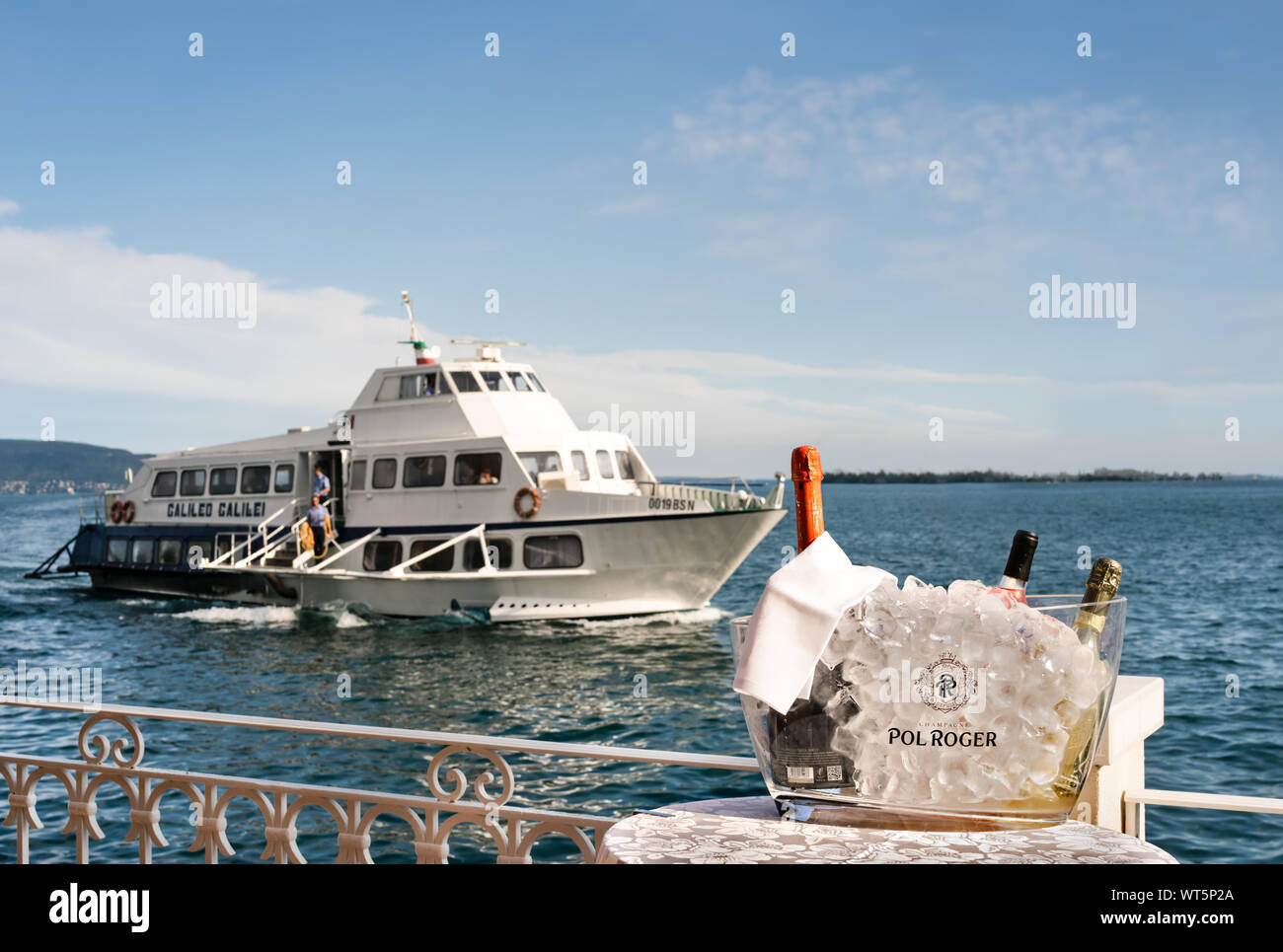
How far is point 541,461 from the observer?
2220 centimetres

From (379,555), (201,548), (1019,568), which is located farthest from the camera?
(201,548)

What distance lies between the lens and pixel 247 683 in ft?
58.0

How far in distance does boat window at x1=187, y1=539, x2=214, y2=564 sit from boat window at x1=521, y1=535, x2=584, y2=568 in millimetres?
9652

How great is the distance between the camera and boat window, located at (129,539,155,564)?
90.6 feet

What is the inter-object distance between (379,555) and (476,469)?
331 cm

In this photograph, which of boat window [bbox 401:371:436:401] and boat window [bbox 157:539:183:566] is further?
boat window [bbox 157:539:183:566]

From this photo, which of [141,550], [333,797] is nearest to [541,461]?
[141,550]

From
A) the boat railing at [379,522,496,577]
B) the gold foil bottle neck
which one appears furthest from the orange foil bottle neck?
the boat railing at [379,522,496,577]

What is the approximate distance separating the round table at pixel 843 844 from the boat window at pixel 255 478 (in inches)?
991

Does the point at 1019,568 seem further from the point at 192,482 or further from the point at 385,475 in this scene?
the point at 192,482

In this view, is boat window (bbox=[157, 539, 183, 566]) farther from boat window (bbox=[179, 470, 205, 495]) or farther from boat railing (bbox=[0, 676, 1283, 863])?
boat railing (bbox=[0, 676, 1283, 863])

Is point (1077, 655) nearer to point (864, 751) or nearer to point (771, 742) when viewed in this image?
point (864, 751)

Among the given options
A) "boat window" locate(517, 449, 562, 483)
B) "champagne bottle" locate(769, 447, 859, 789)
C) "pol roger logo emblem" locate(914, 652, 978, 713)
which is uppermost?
"boat window" locate(517, 449, 562, 483)

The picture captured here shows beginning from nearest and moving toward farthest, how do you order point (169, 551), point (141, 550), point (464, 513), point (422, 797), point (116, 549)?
1. point (422, 797)
2. point (464, 513)
3. point (169, 551)
4. point (141, 550)
5. point (116, 549)
